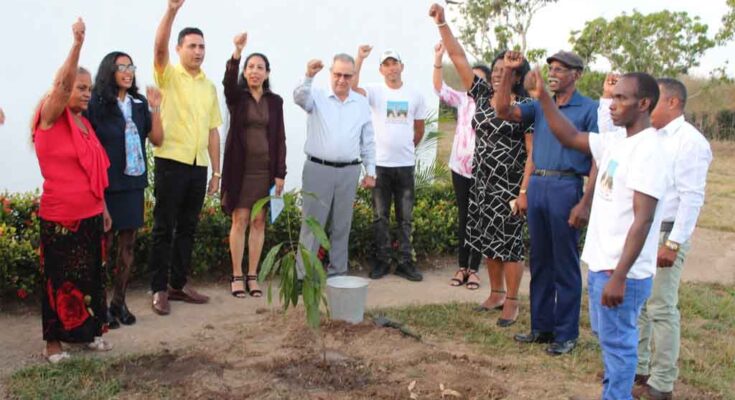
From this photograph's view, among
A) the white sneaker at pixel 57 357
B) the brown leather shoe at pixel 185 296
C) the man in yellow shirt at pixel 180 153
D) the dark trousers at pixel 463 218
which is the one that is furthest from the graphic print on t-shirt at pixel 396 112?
the white sneaker at pixel 57 357

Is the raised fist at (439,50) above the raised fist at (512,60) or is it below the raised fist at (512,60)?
above

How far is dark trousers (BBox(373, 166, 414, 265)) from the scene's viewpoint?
6734 millimetres

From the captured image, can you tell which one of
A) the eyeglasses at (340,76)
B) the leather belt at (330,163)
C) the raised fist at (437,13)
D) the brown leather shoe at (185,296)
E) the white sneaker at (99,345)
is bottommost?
the white sneaker at (99,345)

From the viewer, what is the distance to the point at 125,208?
4953mm

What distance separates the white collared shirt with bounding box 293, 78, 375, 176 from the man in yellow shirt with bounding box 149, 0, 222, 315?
76cm

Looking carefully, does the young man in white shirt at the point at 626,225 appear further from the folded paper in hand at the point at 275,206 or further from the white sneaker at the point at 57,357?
the white sneaker at the point at 57,357

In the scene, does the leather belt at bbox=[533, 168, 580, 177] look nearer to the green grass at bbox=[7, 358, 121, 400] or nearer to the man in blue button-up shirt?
the man in blue button-up shirt

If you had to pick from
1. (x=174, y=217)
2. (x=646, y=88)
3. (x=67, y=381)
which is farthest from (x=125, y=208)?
(x=646, y=88)

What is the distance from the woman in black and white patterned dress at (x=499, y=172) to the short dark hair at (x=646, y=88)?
169 cm

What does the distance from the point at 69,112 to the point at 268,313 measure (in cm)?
207

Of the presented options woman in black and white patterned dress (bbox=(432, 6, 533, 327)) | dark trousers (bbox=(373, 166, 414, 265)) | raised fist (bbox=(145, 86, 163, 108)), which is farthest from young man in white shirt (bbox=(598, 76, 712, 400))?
raised fist (bbox=(145, 86, 163, 108))

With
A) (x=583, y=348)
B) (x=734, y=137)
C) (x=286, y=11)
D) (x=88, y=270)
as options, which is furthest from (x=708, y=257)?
(x=734, y=137)

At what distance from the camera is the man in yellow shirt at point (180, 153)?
536cm

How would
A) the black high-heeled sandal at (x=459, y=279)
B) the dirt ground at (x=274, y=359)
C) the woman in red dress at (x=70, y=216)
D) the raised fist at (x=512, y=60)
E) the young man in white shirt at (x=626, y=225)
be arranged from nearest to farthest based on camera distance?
the young man in white shirt at (x=626, y=225) → the dirt ground at (x=274, y=359) → the woman in red dress at (x=70, y=216) → the raised fist at (x=512, y=60) → the black high-heeled sandal at (x=459, y=279)
